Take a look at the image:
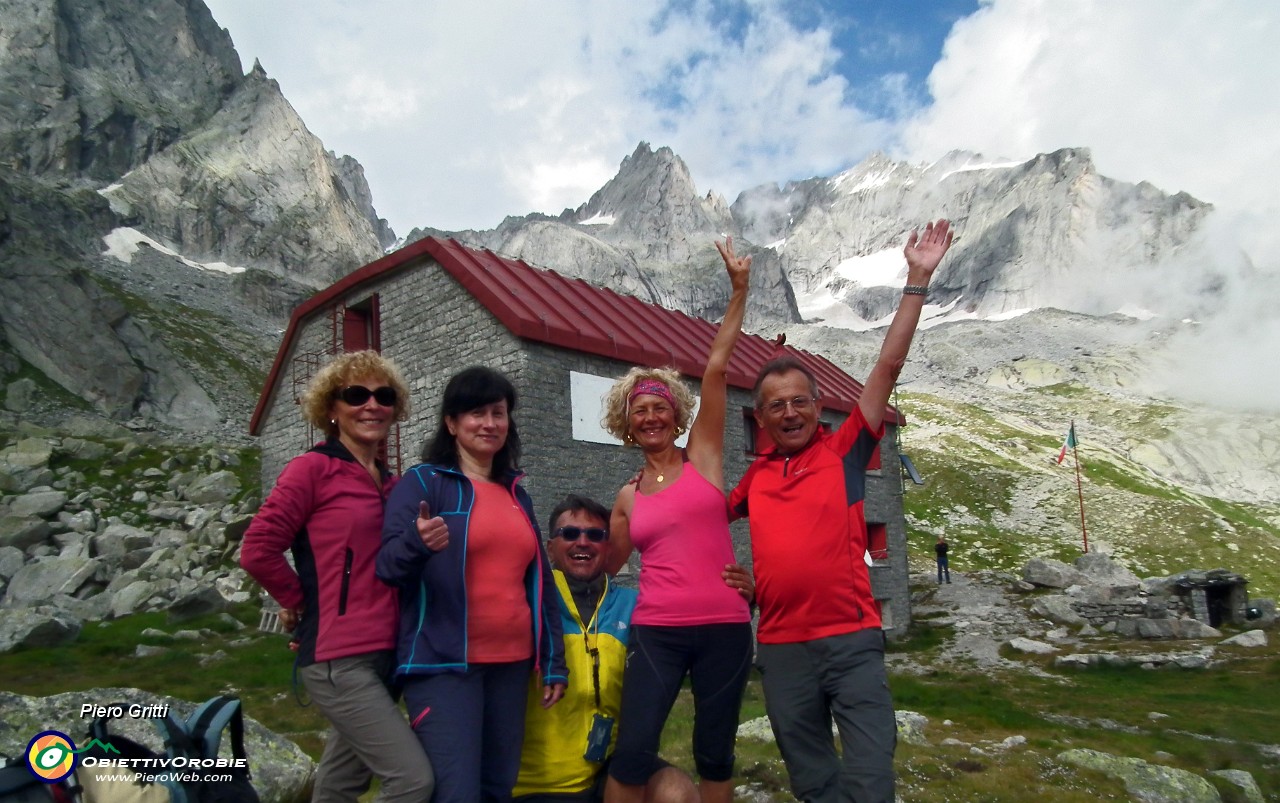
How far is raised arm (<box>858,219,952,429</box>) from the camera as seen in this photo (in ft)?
11.9

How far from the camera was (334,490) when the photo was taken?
3287mm

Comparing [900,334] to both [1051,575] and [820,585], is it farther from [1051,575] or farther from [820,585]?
[1051,575]

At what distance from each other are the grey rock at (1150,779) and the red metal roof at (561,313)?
667 cm

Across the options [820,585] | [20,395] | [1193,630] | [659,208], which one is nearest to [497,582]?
[820,585]

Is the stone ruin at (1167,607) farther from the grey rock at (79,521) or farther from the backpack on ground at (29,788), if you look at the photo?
the grey rock at (79,521)

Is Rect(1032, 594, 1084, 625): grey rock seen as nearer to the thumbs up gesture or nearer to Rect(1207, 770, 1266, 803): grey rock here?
Rect(1207, 770, 1266, 803): grey rock

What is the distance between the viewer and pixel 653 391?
398 centimetres

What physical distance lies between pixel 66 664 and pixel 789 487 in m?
11.8

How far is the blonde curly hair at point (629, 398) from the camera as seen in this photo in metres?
4.09

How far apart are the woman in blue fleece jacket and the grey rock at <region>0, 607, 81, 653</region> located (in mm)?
11704

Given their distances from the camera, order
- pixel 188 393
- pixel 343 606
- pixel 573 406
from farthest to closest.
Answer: pixel 188 393 → pixel 573 406 → pixel 343 606

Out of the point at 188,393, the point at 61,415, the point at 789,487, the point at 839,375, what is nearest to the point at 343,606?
the point at 789,487

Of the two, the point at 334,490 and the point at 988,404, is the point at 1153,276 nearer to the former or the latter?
the point at 988,404

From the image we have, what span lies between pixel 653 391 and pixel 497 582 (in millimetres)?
1242
